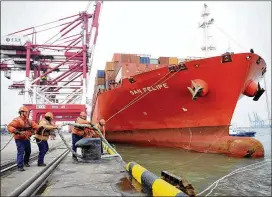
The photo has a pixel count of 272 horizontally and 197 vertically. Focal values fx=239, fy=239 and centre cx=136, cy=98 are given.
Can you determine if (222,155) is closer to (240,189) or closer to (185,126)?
(185,126)

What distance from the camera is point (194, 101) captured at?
1214 cm

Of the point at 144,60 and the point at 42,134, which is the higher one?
the point at 144,60

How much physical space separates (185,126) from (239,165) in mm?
4025

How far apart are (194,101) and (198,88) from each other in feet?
3.59

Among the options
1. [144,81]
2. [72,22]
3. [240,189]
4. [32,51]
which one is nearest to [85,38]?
[72,22]

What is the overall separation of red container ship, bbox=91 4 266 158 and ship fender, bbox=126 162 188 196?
275 inches

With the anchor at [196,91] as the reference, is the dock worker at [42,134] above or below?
below

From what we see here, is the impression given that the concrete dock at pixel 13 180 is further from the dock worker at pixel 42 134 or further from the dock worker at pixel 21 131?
the dock worker at pixel 42 134

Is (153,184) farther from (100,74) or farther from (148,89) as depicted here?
(100,74)

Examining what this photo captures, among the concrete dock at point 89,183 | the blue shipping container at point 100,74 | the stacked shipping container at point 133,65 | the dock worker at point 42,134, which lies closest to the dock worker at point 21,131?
the dock worker at point 42,134

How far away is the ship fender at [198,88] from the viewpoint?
11.3m

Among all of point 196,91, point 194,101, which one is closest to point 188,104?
point 194,101

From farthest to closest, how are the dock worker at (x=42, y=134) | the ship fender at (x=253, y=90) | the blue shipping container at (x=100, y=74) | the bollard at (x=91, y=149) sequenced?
the blue shipping container at (x=100, y=74)
the ship fender at (x=253, y=90)
the bollard at (x=91, y=149)
the dock worker at (x=42, y=134)

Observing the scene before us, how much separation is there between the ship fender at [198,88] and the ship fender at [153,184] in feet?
21.7
